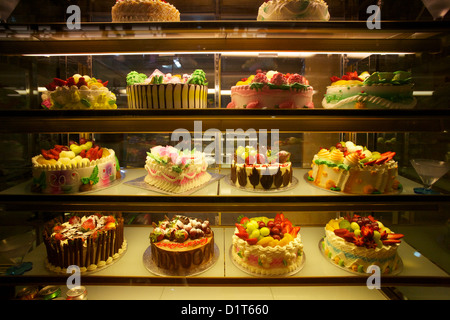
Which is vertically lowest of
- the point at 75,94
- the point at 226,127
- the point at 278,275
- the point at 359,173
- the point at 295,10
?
the point at 278,275

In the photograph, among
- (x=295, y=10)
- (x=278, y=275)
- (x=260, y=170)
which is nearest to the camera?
(x=295, y=10)

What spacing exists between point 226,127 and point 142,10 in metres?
1.22

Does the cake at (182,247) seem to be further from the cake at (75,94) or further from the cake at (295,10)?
the cake at (295,10)

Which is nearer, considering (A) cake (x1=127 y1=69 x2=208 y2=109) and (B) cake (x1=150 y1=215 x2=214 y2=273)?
(A) cake (x1=127 y1=69 x2=208 y2=109)

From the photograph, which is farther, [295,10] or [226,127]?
[226,127]

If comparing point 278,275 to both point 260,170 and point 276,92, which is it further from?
point 276,92

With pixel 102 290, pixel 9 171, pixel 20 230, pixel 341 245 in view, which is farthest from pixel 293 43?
pixel 20 230

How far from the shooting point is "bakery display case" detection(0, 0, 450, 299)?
2.24m

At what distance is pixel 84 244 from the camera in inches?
97.3

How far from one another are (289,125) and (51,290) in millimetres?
2790

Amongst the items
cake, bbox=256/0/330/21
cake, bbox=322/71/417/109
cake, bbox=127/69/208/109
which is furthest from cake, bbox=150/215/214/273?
cake, bbox=256/0/330/21

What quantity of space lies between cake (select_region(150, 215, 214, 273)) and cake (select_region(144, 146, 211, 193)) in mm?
391

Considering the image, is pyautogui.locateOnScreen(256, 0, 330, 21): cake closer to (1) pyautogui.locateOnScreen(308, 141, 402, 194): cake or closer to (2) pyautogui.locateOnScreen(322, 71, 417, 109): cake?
(2) pyautogui.locateOnScreen(322, 71, 417, 109): cake

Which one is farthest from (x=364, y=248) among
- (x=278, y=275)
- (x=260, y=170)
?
(x=260, y=170)
